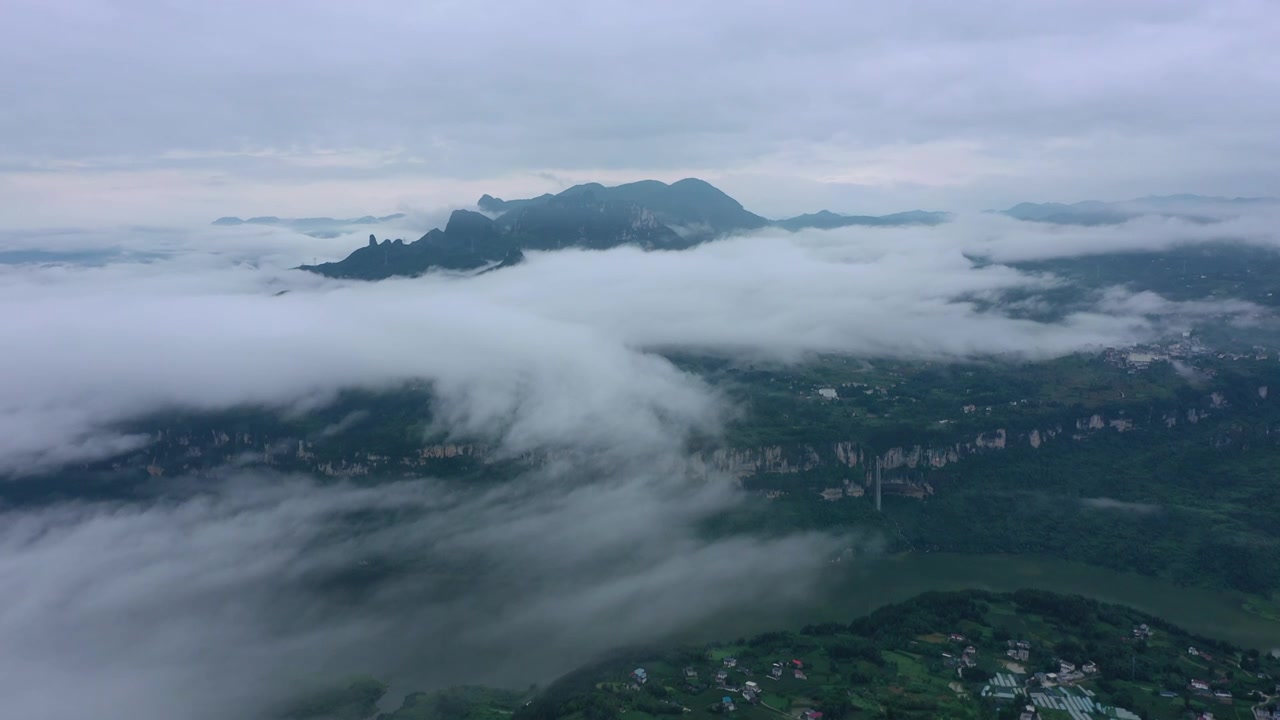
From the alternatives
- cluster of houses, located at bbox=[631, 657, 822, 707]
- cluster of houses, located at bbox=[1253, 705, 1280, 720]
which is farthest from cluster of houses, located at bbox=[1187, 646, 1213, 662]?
cluster of houses, located at bbox=[631, 657, 822, 707]

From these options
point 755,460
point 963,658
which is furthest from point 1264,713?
point 755,460

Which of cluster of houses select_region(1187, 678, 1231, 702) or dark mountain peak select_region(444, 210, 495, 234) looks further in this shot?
dark mountain peak select_region(444, 210, 495, 234)

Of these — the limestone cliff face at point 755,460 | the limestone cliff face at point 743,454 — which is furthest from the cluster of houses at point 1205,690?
the limestone cliff face at point 755,460

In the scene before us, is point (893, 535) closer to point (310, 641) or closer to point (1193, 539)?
point (1193, 539)

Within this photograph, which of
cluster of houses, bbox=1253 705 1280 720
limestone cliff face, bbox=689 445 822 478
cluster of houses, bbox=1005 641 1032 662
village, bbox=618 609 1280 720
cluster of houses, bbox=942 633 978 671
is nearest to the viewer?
cluster of houses, bbox=1253 705 1280 720

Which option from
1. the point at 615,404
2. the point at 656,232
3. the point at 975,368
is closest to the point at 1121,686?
the point at 615,404

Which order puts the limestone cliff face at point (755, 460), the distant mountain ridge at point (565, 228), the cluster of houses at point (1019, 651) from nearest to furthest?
the cluster of houses at point (1019, 651) < the limestone cliff face at point (755, 460) < the distant mountain ridge at point (565, 228)

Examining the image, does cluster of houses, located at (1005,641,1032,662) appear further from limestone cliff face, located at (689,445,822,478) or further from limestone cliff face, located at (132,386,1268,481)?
limestone cliff face, located at (689,445,822,478)

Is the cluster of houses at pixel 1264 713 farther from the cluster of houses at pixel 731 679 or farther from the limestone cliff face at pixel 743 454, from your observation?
the limestone cliff face at pixel 743 454

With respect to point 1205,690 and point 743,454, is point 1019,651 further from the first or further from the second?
point 743,454
